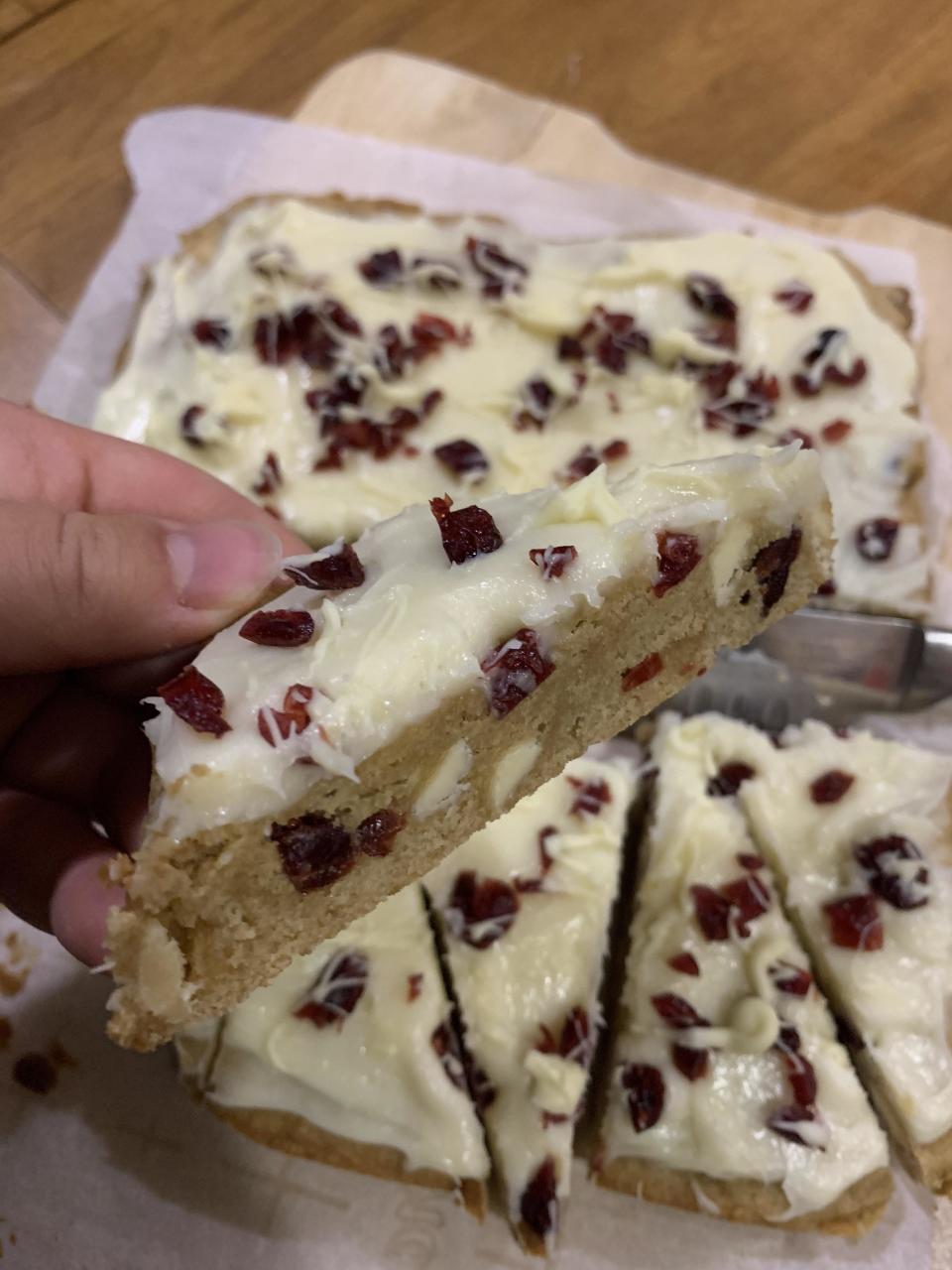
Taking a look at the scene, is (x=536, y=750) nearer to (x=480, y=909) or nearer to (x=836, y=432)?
(x=480, y=909)

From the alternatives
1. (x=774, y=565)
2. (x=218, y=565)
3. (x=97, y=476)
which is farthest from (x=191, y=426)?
(x=774, y=565)

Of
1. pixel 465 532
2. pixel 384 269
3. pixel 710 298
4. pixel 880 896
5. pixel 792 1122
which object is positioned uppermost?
pixel 465 532

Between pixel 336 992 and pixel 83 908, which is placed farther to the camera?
pixel 336 992

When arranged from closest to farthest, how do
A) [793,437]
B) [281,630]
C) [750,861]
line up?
[281,630] < [750,861] < [793,437]

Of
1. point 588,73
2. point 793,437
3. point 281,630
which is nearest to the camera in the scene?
point 281,630

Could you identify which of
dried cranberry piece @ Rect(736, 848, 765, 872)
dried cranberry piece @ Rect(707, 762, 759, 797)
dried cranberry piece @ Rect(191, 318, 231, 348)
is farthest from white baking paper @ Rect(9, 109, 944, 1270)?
dried cranberry piece @ Rect(191, 318, 231, 348)

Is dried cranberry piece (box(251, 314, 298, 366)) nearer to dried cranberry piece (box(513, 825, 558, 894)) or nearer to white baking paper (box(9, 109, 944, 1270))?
dried cranberry piece (box(513, 825, 558, 894))

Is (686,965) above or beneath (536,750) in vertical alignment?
beneath
